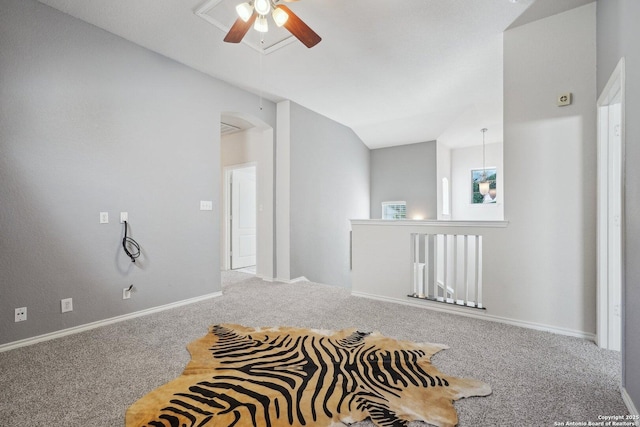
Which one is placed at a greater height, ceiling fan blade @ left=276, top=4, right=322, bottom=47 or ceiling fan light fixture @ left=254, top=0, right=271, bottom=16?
ceiling fan light fixture @ left=254, top=0, right=271, bottom=16

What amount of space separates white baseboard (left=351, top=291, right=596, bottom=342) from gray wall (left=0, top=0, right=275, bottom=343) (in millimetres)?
2333

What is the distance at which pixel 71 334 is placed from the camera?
267cm

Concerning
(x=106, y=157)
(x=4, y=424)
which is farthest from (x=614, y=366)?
(x=106, y=157)

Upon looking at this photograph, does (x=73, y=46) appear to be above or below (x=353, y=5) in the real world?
below

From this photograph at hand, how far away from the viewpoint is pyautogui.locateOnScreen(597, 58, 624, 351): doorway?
2314 mm

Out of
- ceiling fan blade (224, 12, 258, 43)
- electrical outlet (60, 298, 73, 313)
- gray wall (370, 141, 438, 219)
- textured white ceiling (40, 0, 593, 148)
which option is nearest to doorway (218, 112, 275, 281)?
textured white ceiling (40, 0, 593, 148)

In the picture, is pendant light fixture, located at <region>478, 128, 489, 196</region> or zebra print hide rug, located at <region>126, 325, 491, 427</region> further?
pendant light fixture, located at <region>478, 128, 489, 196</region>

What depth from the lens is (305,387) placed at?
1800mm

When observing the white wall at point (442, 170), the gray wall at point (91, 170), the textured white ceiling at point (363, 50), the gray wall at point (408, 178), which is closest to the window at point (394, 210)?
the gray wall at point (408, 178)

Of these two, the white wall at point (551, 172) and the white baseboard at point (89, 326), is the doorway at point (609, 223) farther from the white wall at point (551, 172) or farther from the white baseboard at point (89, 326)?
the white baseboard at point (89, 326)

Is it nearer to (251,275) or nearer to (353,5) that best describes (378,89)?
(353,5)

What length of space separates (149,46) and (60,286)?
8.30 feet

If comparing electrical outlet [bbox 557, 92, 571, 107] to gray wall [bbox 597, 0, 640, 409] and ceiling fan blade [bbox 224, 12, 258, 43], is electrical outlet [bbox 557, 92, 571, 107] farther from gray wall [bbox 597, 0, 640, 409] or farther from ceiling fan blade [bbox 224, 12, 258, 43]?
ceiling fan blade [bbox 224, 12, 258, 43]

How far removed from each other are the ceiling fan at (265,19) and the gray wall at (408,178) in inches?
201
